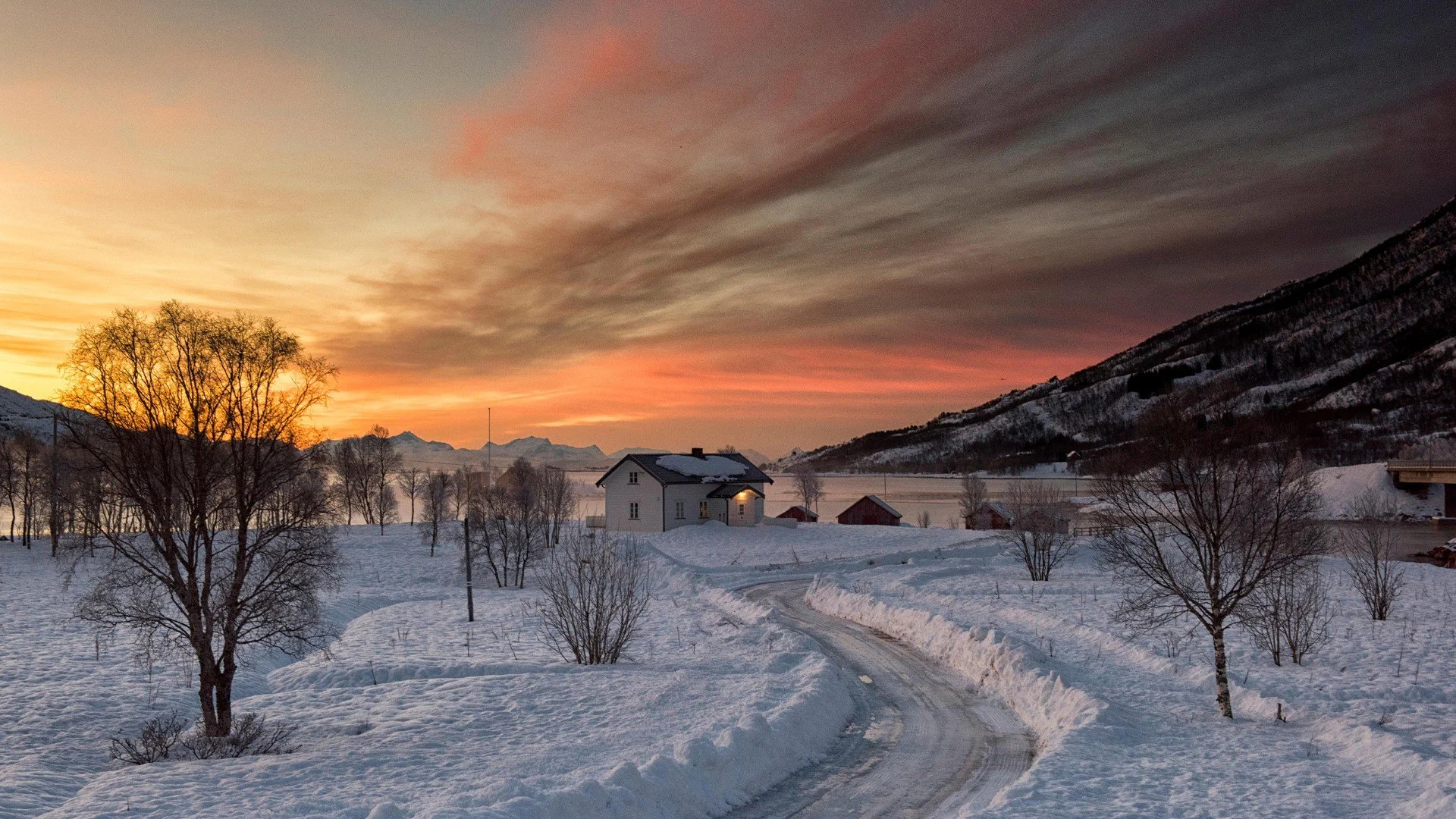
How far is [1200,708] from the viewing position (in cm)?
1672

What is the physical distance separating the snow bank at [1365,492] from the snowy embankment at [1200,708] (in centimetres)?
6273

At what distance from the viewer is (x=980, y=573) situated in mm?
45719

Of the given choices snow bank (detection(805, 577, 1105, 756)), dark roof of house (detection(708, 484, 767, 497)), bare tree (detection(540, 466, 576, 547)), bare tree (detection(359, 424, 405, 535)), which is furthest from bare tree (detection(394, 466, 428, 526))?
snow bank (detection(805, 577, 1105, 756))

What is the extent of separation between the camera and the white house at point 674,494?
71438 mm

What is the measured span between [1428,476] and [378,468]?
119 meters

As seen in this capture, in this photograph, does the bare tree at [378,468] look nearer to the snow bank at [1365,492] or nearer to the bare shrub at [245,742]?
the bare shrub at [245,742]

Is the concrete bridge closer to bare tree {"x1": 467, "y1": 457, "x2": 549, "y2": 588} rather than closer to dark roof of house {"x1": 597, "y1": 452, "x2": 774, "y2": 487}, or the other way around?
dark roof of house {"x1": 597, "y1": 452, "x2": 774, "y2": 487}

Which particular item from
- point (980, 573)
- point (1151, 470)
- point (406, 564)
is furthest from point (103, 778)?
point (406, 564)

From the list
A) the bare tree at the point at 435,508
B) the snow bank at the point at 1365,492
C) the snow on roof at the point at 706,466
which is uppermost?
the snow on roof at the point at 706,466

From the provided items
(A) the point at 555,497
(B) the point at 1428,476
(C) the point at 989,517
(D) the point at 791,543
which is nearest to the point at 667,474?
(A) the point at 555,497

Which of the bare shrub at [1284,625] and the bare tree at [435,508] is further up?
the bare tree at [435,508]

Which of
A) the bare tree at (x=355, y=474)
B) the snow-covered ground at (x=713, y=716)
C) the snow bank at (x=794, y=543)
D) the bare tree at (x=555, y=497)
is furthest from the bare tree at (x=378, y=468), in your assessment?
the snow-covered ground at (x=713, y=716)

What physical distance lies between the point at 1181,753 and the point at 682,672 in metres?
11.2

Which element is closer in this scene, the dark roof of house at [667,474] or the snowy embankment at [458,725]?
the snowy embankment at [458,725]
